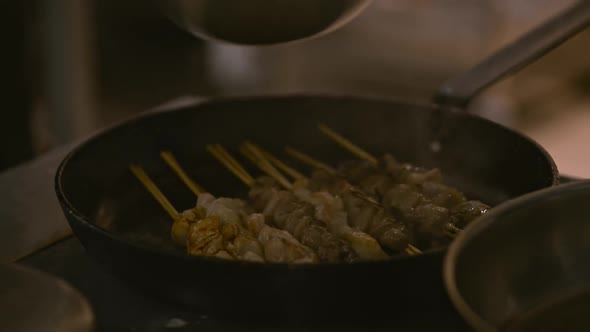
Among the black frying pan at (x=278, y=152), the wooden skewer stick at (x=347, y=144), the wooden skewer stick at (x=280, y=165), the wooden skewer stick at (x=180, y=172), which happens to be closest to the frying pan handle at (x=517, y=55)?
the black frying pan at (x=278, y=152)

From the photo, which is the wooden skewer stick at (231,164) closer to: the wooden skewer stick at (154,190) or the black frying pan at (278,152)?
the black frying pan at (278,152)

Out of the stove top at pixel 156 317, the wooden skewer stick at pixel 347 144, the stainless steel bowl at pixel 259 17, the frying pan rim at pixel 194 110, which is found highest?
the stainless steel bowl at pixel 259 17

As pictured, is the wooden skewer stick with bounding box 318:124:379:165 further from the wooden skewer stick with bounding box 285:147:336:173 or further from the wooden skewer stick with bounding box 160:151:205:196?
the wooden skewer stick with bounding box 160:151:205:196

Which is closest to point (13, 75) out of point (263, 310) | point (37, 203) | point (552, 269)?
point (37, 203)

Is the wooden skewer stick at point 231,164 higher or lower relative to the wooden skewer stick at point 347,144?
lower

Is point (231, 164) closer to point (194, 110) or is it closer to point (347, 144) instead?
point (194, 110)

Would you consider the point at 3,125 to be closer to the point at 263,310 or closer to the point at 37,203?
the point at 37,203

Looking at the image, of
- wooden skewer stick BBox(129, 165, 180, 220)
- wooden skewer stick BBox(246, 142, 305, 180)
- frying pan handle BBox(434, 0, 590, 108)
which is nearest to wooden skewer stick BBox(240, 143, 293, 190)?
wooden skewer stick BBox(246, 142, 305, 180)

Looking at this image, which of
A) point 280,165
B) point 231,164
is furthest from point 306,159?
point 231,164
